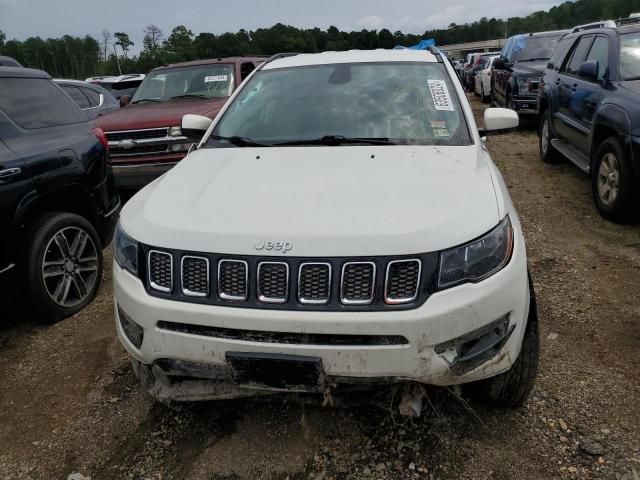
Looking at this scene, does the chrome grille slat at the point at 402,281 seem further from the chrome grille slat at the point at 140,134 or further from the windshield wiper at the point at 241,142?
the chrome grille slat at the point at 140,134

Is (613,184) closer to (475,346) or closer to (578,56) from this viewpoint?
(578,56)

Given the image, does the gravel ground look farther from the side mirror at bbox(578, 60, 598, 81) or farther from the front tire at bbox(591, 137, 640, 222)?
the side mirror at bbox(578, 60, 598, 81)

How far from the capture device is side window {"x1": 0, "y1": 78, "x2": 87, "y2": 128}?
12.4 ft

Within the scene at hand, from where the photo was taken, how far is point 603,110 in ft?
17.3

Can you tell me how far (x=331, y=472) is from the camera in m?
2.32

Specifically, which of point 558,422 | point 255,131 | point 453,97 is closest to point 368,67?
point 453,97

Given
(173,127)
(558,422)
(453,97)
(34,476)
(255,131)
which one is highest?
(453,97)

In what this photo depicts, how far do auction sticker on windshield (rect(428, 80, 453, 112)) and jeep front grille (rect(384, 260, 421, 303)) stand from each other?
1521 millimetres

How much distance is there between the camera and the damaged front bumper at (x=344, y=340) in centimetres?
200

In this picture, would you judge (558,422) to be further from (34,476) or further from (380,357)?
(34,476)

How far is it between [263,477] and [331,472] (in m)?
0.29

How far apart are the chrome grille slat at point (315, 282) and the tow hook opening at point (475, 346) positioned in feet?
1.55

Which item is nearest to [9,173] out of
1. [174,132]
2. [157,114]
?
[174,132]

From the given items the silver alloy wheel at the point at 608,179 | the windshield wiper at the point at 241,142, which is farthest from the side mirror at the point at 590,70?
the windshield wiper at the point at 241,142
